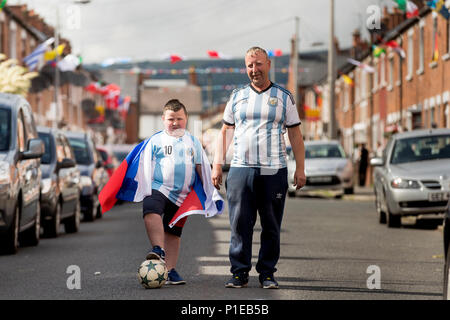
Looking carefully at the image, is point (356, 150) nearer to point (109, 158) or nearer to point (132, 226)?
point (109, 158)

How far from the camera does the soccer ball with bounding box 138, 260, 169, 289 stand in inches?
347

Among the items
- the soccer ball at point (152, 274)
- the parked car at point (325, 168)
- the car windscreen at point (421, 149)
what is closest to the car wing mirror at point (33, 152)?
the soccer ball at point (152, 274)

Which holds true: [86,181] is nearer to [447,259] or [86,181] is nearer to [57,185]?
[57,185]

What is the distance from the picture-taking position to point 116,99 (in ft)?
246

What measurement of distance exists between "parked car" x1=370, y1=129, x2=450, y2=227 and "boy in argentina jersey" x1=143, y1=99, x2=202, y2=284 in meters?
8.82

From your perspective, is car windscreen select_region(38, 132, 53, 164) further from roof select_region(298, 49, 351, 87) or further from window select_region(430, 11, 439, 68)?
roof select_region(298, 49, 351, 87)

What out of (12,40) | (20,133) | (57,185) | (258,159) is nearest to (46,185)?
(57,185)

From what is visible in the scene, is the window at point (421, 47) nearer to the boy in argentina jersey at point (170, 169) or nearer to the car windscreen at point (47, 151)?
the car windscreen at point (47, 151)

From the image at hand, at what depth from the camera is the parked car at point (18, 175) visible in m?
12.4

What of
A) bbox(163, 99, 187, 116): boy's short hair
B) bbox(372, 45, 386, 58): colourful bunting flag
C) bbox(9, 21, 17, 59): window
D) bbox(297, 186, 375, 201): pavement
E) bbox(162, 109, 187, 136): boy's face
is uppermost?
bbox(9, 21, 17, 59): window

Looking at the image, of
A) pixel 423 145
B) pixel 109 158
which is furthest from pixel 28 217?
pixel 109 158

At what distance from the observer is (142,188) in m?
9.21

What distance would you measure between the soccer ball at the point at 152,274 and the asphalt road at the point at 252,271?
101mm

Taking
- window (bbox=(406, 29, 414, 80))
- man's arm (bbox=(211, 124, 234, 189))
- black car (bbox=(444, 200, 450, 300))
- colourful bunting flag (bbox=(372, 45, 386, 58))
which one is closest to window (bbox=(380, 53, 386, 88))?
window (bbox=(406, 29, 414, 80))
